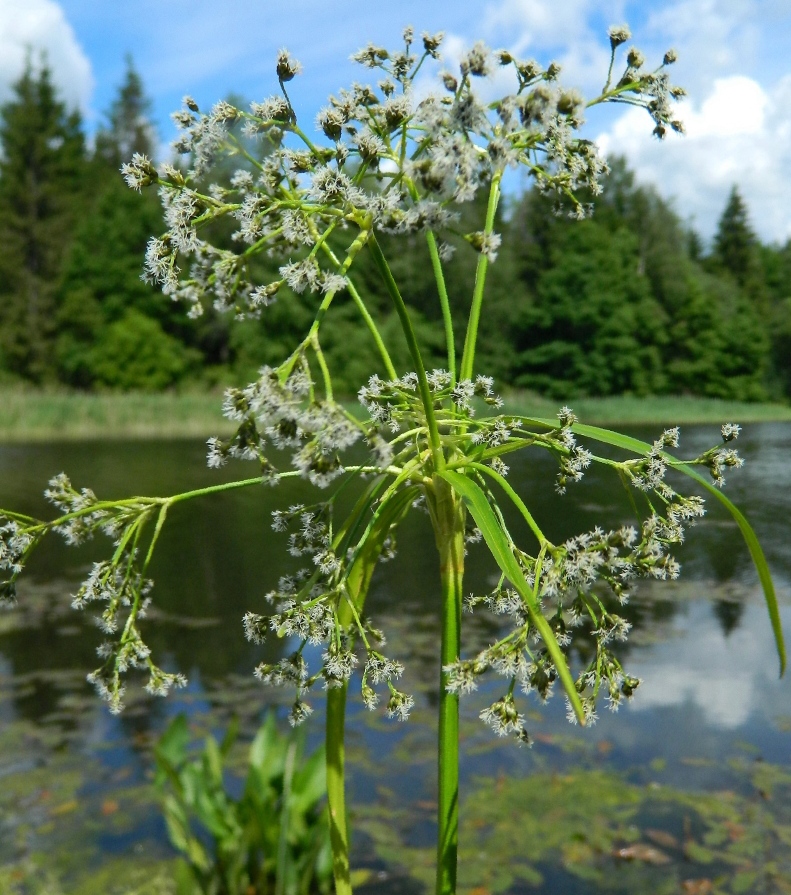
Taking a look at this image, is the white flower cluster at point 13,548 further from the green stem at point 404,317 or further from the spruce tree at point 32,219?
the spruce tree at point 32,219

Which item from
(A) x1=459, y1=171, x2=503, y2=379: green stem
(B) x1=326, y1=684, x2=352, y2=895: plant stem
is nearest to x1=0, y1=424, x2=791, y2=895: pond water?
(B) x1=326, y1=684, x2=352, y2=895: plant stem

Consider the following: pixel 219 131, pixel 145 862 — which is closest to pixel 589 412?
pixel 145 862

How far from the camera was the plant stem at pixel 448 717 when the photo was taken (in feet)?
2.55

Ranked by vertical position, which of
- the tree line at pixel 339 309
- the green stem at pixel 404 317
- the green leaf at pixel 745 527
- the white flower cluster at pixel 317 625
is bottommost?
the white flower cluster at pixel 317 625

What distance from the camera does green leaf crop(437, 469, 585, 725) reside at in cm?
59

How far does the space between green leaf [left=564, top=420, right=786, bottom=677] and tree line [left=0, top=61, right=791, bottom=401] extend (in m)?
20.5

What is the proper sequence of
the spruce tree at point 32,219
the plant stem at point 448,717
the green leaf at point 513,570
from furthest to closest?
1. the spruce tree at point 32,219
2. the plant stem at point 448,717
3. the green leaf at point 513,570

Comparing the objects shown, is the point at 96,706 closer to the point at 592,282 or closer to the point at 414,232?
the point at 414,232

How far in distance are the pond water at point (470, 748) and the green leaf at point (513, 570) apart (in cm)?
284

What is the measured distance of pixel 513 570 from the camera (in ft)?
2.03

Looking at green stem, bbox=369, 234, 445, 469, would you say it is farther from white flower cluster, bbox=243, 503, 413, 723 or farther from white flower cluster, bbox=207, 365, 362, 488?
white flower cluster, bbox=243, 503, 413, 723

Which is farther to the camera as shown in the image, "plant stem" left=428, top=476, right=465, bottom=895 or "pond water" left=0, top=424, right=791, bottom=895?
"pond water" left=0, top=424, right=791, bottom=895

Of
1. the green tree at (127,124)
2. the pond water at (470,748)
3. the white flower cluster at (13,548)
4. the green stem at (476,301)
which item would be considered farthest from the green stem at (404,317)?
→ the green tree at (127,124)

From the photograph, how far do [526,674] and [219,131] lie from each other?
1.96 ft
